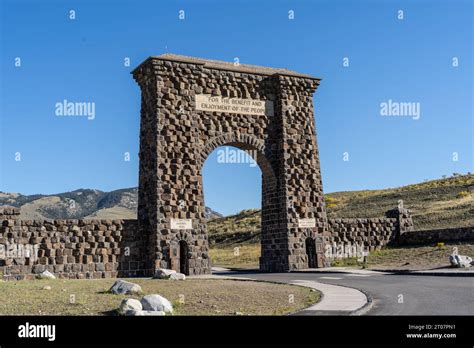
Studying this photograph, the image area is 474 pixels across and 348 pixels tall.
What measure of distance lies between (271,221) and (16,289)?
55.9 ft

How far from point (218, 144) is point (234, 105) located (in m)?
2.27

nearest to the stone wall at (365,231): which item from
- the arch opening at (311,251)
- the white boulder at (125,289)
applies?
the arch opening at (311,251)

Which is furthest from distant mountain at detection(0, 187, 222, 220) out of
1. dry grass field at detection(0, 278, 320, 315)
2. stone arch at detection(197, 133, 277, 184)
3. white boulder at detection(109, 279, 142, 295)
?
white boulder at detection(109, 279, 142, 295)

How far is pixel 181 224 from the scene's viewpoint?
1047 inches

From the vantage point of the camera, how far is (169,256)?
2588cm

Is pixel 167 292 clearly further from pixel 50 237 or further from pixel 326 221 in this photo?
pixel 326 221

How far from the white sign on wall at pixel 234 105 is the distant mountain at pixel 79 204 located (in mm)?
75288

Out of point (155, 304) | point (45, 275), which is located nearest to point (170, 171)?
point (45, 275)

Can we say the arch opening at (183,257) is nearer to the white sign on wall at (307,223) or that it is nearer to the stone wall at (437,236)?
the white sign on wall at (307,223)

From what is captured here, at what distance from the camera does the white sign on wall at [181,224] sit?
26375 mm

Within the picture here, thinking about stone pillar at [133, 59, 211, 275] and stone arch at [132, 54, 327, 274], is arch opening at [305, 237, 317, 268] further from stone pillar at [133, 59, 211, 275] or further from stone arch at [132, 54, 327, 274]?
stone pillar at [133, 59, 211, 275]

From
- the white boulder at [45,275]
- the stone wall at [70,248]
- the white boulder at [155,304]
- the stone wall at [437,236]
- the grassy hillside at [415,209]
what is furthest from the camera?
the grassy hillside at [415,209]

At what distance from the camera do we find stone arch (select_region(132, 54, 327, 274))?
1051 inches
